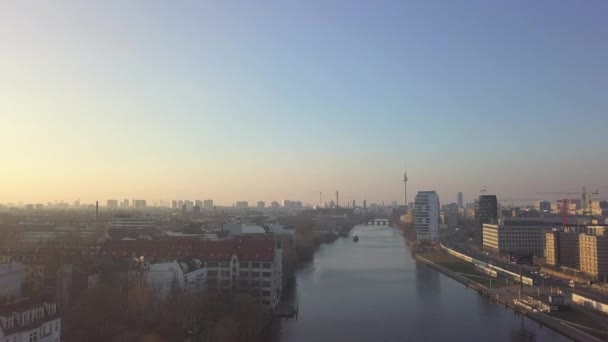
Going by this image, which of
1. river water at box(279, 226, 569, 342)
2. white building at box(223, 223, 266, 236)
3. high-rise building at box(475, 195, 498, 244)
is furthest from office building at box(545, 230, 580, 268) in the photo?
white building at box(223, 223, 266, 236)

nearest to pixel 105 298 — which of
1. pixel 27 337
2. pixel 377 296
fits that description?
pixel 27 337

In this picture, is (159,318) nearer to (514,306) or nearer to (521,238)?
(514,306)

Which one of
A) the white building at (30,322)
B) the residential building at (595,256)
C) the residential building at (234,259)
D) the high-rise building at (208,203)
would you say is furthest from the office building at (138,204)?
the white building at (30,322)

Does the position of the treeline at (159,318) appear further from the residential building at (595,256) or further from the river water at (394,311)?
the residential building at (595,256)

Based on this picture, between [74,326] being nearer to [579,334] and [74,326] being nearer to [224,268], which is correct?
[224,268]

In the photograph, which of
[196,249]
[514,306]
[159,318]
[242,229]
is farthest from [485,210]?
[159,318]

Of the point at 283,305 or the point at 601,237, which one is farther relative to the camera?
the point at 601,237
